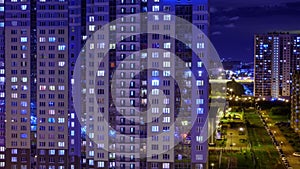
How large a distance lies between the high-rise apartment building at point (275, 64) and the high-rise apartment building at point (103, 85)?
24.8 metres

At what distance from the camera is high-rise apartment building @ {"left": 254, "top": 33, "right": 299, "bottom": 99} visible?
34875 millimetres

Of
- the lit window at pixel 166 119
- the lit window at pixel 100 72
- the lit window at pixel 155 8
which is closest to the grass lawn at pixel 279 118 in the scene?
the lit window at pixel 166 119

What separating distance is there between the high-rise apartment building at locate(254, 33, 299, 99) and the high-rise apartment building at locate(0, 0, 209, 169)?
81.5ft

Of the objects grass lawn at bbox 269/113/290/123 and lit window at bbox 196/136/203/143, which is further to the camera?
grass lawn at bbox 269/113/290/123

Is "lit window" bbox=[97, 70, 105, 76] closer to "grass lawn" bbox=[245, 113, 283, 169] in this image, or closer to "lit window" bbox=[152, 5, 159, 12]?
"lit window" bbox=[152, 5, 159, 12]

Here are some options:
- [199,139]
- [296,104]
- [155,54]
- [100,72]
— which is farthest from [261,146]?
[100,72]

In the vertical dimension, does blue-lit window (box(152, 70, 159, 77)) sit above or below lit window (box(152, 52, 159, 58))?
below

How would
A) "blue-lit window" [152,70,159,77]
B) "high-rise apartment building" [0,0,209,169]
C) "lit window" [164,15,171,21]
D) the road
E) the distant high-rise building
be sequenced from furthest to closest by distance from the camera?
the distant high-rise building → the road → "blue-lit window" [152,70,159,77] → "high-rise apartment building" [0,0,209,169] → "lit window" [164,15,171,21]

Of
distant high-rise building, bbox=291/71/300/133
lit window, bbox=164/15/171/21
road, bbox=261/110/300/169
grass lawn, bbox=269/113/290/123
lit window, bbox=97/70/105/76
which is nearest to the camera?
lit window, bbox=164/15/171/21

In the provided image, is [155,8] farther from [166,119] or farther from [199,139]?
[199,139]

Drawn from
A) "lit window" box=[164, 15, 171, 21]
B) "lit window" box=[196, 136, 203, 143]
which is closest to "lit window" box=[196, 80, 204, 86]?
"lit window" box=[196, 136, 203, 143]

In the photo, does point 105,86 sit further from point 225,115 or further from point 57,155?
point 225,115

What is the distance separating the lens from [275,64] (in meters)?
35.9

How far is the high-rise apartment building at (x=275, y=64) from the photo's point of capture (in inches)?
1373
